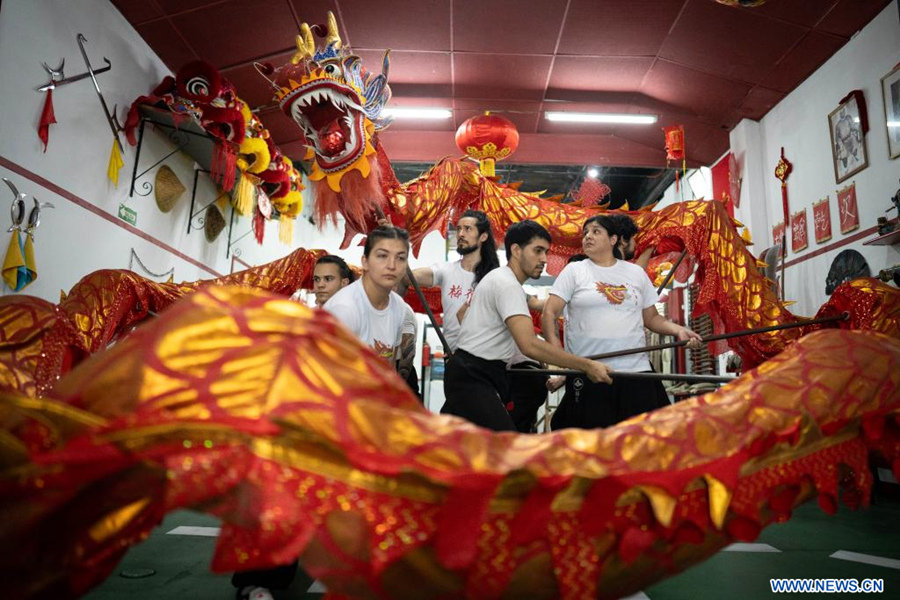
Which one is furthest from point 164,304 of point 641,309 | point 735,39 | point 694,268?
point 735,39

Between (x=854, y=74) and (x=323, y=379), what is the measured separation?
4567 mm

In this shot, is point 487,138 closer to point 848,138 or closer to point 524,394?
point 524,394

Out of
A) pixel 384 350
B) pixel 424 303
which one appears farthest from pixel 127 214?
pixel 384 350

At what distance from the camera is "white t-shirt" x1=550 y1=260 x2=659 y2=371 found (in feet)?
7.75

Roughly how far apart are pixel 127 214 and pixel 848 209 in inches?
183

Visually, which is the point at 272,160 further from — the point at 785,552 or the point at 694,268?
the point at 785,552

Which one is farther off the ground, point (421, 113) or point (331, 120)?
point (421, 113)

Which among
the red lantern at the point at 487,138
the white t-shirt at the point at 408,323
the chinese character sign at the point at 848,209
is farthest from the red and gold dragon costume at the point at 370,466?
the chinese character sign at the point at 848,209

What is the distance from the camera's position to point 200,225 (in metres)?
4.84

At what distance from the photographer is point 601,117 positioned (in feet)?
17.5

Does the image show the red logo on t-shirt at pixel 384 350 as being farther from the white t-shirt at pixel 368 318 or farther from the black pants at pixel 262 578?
the black pants at pixel 262 578

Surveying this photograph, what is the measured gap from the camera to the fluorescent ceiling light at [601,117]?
208 inches

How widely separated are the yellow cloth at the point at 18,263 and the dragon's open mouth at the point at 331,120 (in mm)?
1413

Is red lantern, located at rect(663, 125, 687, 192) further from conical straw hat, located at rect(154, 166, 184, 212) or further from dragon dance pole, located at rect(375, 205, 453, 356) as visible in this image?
conical straw hat, located at rect(154, 166, 184, 212)
